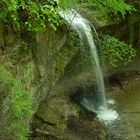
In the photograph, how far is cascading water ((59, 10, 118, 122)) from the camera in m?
7.86

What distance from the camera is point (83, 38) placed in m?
8.07

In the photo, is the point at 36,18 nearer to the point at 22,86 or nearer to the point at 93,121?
the point at 22,86

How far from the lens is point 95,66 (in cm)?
856

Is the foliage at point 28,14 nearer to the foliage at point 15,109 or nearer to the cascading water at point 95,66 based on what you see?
the foliage at point 15,109

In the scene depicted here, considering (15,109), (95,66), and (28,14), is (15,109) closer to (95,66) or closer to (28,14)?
(28,14)

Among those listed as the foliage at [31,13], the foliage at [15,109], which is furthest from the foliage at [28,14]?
the foliage at [15,109]

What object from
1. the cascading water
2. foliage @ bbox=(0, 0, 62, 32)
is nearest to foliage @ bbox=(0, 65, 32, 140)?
foliage @ bbox=(0, 0, 62, 32)

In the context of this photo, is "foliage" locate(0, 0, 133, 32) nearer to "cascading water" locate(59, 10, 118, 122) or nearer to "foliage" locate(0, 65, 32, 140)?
"foliage" locate(0, 65, 32, 140)

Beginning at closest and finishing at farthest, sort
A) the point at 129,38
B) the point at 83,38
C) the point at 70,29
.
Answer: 1. the point at 70,29
2. the point at 83,38
3. the point at 129,38

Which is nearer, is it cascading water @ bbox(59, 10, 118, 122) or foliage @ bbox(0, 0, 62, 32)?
foliage @ bbox(0, 0, 62, 32)

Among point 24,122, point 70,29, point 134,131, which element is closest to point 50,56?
point 70,29

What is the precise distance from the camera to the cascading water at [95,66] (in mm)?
7855

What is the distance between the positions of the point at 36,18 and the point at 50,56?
1.24 meters

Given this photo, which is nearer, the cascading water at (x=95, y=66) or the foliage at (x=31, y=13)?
the foliage at (x=31, y=13)
